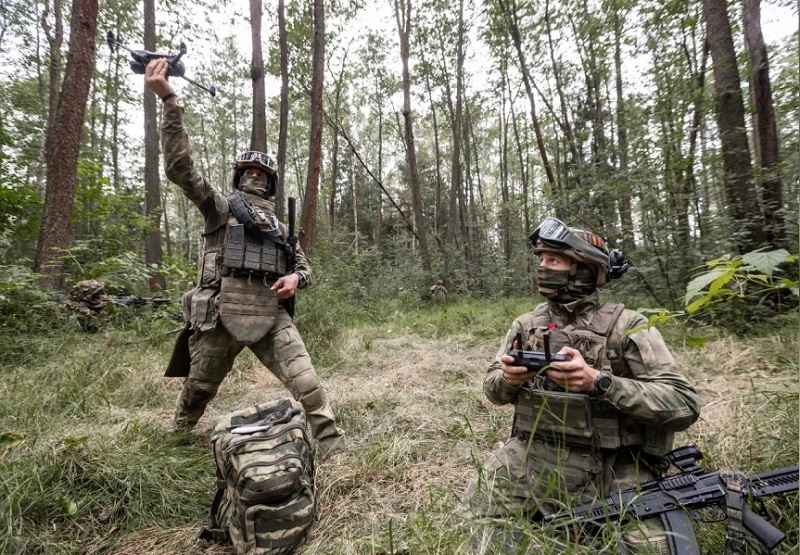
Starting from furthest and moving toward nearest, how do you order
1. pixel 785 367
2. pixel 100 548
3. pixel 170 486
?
pixel 785 367 < pixel 170 486 < pixel 100 548

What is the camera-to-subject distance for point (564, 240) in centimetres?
182

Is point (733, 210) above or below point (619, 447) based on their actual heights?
above

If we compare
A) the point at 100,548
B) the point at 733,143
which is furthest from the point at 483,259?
the point at 100,548

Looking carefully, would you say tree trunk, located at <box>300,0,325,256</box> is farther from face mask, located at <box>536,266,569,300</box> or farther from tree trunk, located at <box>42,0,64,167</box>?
tree trunk, located at <box>42,0,64,167</box>

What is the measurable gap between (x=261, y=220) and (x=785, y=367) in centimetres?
472

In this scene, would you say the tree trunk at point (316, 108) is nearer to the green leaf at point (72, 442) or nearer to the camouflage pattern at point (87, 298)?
the camouflage pattern at point (87, 298)

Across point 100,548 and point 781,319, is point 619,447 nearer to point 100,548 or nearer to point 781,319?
point 100,548

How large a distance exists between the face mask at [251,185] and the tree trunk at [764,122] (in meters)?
5.48

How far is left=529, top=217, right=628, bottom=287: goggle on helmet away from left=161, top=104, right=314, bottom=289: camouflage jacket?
2004 mm

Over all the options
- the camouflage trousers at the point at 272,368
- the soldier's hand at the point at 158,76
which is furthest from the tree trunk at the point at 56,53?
the camouflage trousers at the point at 272,368

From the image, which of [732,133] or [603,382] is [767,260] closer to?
[603,382]

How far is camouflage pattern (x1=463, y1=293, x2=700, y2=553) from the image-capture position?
1553 millimetres

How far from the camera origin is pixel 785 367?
3453 mm

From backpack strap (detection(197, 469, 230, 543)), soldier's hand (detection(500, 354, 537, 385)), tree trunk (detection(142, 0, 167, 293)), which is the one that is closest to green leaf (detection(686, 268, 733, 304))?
soldier's hand (detection(500, 354, 537, 385))
